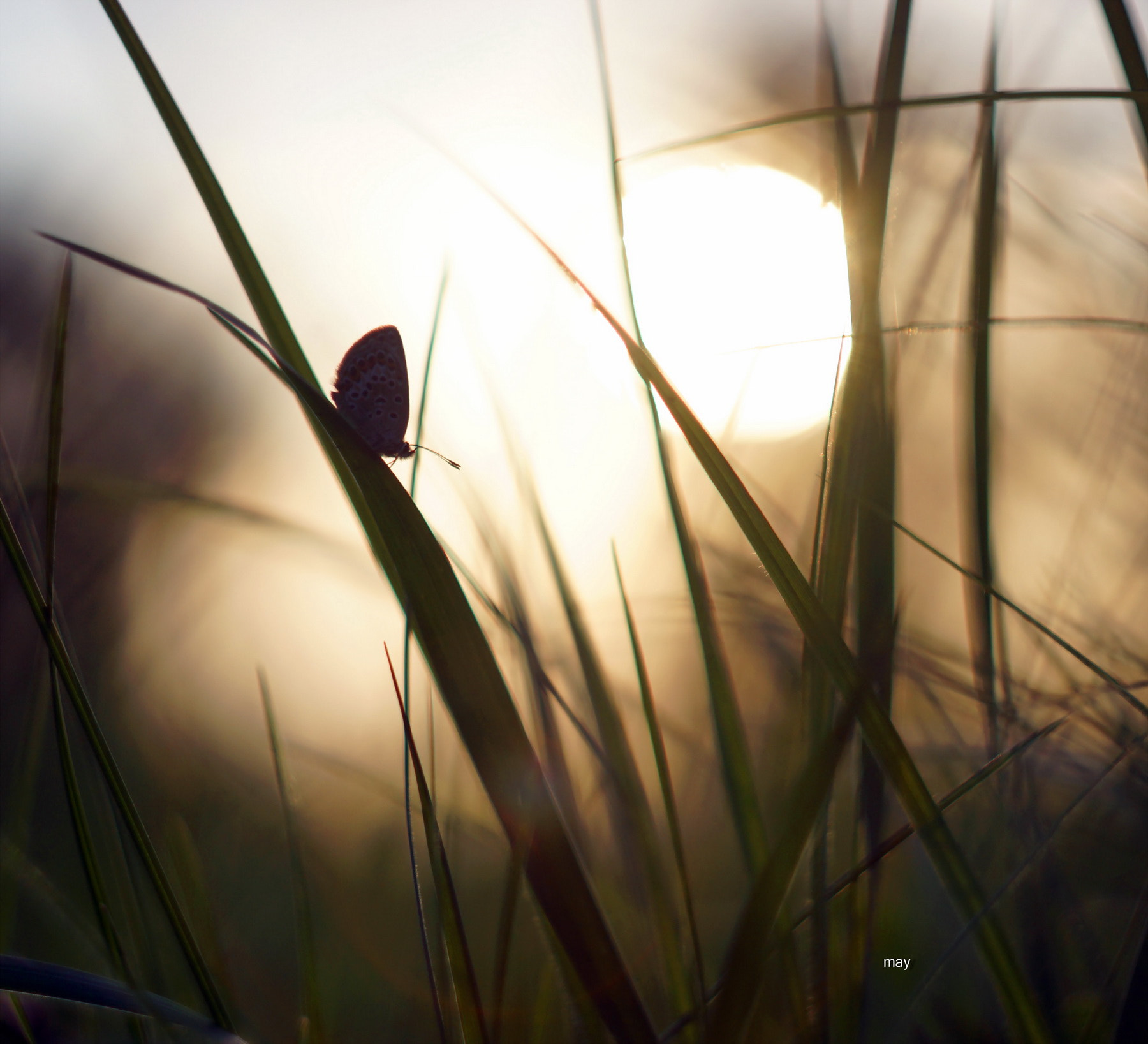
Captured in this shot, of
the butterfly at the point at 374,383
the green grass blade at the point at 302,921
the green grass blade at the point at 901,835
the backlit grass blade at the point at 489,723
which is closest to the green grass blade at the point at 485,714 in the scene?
the backlit grass blade at the point at 489,723

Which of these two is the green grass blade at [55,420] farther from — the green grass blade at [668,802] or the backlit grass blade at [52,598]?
the green grass blade at [668,802]

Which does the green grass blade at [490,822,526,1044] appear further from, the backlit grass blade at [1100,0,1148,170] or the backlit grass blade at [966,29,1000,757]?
the backlit grass blade at [1100,0,1148,170]

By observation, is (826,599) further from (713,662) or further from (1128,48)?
(1128,48)

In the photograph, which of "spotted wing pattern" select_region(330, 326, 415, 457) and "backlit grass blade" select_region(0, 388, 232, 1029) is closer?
"backlit grass blade" select_region(0, 388, 232, 1029)

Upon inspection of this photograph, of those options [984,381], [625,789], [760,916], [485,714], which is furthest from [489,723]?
[984,381]

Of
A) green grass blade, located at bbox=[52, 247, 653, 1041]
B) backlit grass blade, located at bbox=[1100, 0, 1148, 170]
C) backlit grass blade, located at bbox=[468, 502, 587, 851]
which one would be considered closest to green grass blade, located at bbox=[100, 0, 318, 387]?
green grass blade, located at bbox=[52, 247, 653, 1041]

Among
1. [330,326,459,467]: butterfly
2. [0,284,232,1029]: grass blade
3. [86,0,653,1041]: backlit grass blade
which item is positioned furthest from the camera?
[330,326,459,467]: butterfly
